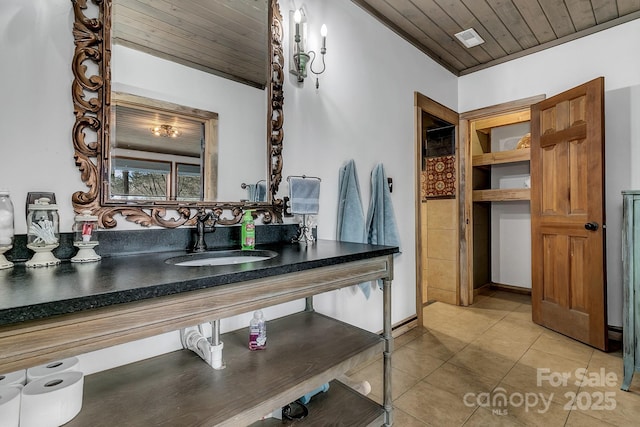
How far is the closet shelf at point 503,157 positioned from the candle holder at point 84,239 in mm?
3519

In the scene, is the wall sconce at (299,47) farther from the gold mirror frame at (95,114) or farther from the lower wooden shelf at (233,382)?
the lower wooden shelf at (233,382)

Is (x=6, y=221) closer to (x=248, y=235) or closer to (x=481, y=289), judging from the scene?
(x=248, y=235)

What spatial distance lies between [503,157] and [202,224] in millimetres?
3356

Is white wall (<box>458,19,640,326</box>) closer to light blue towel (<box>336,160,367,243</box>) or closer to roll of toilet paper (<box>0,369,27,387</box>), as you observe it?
light blue towel (<box>336,160,367,243</box>)

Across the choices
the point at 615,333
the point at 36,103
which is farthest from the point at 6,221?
the point at 615,333

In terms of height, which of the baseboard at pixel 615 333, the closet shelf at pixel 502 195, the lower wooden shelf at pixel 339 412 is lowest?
the baseboard at pixel 615 333

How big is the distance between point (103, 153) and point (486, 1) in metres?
2.56

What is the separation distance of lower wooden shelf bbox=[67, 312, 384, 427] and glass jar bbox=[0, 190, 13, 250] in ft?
1.66

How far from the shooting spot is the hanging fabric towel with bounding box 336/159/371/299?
78.1 inches

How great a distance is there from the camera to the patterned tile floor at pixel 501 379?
1558 millimetres

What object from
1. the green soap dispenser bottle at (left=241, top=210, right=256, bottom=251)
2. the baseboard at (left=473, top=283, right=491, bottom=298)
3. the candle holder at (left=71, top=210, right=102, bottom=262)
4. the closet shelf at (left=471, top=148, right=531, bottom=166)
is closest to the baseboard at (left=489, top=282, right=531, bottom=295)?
the baseboard at (left=473, top=283, right=491, bottom=298)

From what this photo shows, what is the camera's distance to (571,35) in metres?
Answer: 2.70

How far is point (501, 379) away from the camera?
6.18ft

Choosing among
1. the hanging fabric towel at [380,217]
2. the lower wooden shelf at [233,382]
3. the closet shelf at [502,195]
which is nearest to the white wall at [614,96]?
the closet shelf at [502,195]
